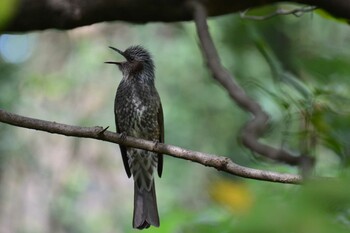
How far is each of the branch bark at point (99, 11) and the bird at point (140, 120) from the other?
409mm

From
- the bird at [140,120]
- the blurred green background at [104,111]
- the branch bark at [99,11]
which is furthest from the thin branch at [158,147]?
the blurred green background at [104,111]

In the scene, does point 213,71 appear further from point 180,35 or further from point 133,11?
point 180,35

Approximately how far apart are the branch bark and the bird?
0.41 m

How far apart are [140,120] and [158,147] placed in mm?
1311

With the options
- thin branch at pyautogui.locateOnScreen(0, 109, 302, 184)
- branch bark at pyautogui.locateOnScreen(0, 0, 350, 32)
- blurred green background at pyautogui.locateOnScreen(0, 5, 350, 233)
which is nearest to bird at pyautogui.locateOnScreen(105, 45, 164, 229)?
branch bark at pyautogui.locateOnScreen(0, 0, 350, 32)

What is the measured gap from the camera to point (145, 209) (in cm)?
347

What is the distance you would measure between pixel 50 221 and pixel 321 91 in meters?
4.89

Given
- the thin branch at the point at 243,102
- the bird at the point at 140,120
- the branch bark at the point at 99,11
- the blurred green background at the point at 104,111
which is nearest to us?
the thin branch at the point at 243,102

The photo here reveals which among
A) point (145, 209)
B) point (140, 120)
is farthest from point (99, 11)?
point (145, 209)

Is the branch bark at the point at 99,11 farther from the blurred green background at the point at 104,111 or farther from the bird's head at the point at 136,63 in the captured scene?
the blurred green background at the point at 104,111

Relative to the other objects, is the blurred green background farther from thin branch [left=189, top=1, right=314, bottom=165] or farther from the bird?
thin branch [left=189, top=1, right=314, bottom=165]

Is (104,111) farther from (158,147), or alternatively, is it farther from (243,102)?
(158,147)

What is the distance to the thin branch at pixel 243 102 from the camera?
9.87ft

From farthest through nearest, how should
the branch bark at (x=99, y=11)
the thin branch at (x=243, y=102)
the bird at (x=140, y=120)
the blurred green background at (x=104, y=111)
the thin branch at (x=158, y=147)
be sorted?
the blurred green background at (x=104, y=111) < the bird at (x=140, y=120) < the branch bark at (x=99, y=11) < the thin branch at (x=243, y=102) < the thin branch at (x=158, y=147)
